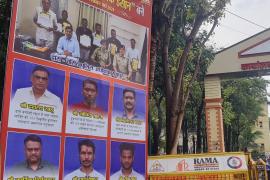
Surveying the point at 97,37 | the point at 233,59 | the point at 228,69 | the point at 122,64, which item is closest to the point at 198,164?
the point at 122,64

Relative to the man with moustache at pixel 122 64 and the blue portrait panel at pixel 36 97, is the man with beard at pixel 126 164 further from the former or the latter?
the blue portrait panel at pixel 36 97

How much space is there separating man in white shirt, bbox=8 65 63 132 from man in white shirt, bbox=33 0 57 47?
0.36 m

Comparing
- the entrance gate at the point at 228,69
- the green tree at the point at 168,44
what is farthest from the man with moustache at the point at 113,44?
the entrance gate at the point at 228,69

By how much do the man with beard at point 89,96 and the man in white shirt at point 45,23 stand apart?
0.77m

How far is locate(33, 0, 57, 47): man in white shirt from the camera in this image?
516 cm

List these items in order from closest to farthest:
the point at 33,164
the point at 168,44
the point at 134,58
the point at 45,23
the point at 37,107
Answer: the point at 33,164
the point at 37,107
the point at 45,23
the point at 134,58
the point at 168,44

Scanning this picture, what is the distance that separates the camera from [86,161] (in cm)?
560

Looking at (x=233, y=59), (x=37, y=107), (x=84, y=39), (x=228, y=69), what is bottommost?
(x=37, y=107)

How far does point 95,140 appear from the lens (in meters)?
5.70

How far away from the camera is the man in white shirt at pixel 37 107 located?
4812mm

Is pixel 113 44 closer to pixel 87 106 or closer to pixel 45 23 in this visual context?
pixel 87 106

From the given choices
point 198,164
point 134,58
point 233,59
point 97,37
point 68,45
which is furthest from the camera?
point 233,59

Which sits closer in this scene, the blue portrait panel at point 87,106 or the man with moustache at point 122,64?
the blue portrait panel at point 87,106

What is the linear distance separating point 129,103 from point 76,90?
1027 millimetres
